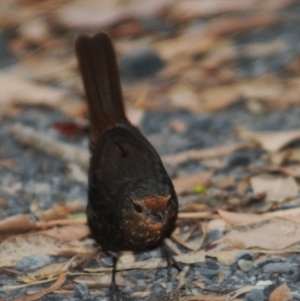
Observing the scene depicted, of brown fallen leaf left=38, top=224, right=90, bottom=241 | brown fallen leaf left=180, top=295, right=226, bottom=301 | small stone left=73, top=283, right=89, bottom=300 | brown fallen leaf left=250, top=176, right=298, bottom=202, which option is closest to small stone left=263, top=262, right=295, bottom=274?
brown fallen leaf left=180, top=295, right=226, bottom=301

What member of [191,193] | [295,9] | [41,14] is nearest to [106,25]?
[41,14]

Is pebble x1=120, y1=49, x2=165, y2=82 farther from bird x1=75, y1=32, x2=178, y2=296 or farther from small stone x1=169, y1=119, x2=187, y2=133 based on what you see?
bird x1=75, y1=32, x2=178, y2=296

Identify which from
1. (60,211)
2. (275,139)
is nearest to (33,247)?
(60,211)

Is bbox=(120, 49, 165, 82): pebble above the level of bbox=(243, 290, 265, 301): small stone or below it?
above

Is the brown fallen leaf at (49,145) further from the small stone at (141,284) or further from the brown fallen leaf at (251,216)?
the small stone at (141,284)

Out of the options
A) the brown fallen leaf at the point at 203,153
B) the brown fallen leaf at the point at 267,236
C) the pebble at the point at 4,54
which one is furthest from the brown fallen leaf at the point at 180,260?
the pebble at the point at 4,54

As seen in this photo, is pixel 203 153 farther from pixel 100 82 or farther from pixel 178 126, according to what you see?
pixel 100 82
